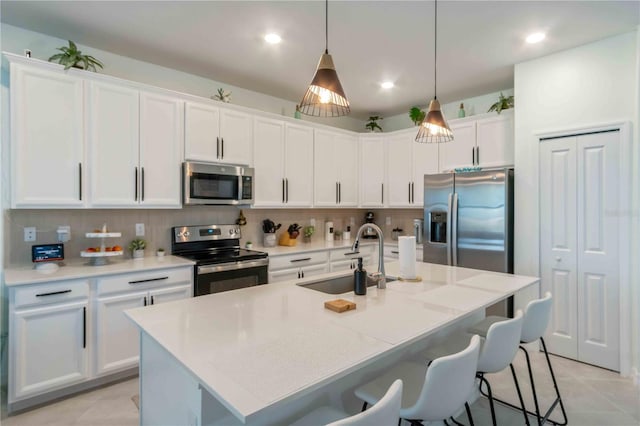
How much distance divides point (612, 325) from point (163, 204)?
13.0ft

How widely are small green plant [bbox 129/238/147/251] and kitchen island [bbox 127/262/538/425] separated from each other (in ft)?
5.33

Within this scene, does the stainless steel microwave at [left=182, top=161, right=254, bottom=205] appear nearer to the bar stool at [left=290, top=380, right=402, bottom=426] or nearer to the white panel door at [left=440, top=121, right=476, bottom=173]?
the white panel door at [left=440, top=121, right=476, bottom=173]

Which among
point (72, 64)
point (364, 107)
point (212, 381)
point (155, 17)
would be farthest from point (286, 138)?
point (212, 381)

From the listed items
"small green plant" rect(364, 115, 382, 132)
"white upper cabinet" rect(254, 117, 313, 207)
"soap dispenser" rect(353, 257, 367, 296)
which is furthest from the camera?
"small green plant" rect(364, 115, 382, 132)

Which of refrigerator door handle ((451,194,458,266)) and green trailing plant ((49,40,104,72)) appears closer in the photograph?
green trailing plant ((49,40,104,72))

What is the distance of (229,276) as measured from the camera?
3129mm

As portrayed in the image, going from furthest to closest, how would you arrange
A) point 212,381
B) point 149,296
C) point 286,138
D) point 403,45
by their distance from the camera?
point 286,138
point 403,45
point 149,296
point 212,381

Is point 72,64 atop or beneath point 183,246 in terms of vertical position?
atop

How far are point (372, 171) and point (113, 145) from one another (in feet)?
10.3

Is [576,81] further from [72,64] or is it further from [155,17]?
[72,64]

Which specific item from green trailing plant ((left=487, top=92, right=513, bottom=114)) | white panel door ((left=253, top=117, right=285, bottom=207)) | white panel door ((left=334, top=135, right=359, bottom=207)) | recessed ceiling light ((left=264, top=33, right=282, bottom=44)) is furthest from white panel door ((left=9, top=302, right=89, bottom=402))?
green trailing plant ((left=487, top=92, right=513, bottom=114))

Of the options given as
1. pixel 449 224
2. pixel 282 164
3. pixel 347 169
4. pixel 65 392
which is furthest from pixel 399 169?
pixel 65 392

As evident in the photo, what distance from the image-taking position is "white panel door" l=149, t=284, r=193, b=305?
2760mm

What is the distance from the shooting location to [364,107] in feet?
15.6
